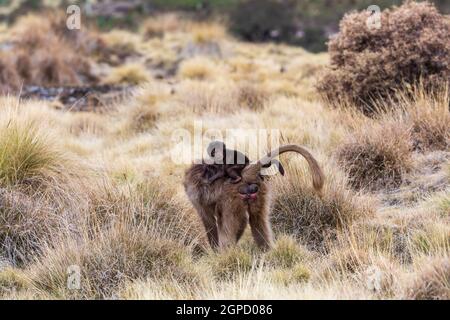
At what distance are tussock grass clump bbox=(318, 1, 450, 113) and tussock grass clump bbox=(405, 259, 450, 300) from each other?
4.94 meters

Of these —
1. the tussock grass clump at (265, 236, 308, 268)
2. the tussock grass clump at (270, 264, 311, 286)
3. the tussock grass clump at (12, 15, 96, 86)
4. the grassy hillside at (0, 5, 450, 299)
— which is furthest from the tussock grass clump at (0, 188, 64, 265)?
the tussock grass clump at (12, 15, 96, 86)

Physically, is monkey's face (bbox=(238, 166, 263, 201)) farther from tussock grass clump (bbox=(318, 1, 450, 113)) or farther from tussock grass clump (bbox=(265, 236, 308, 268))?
tussock grass clump (bbox=(318, 1, 450, 113))

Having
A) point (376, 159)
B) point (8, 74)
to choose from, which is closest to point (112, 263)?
point (376, 159)

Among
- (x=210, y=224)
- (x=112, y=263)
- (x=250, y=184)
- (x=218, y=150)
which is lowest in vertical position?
(x=112, y=263)

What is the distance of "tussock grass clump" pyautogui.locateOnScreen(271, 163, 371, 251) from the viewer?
6918 mm

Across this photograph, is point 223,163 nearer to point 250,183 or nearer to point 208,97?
point 250,183

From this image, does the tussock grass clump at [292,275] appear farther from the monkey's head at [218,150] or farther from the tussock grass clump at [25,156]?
the tussock grass clump at [25,156]

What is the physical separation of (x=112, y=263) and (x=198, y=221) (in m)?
1.40

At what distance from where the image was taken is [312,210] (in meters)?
7.11

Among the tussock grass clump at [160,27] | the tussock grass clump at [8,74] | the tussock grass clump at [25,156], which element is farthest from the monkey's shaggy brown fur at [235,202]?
the tussock grass clump at [160,27]

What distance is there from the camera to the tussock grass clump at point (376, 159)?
802cm

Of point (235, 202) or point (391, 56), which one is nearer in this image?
point (235, 202)

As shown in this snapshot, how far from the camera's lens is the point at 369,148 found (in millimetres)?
8219
